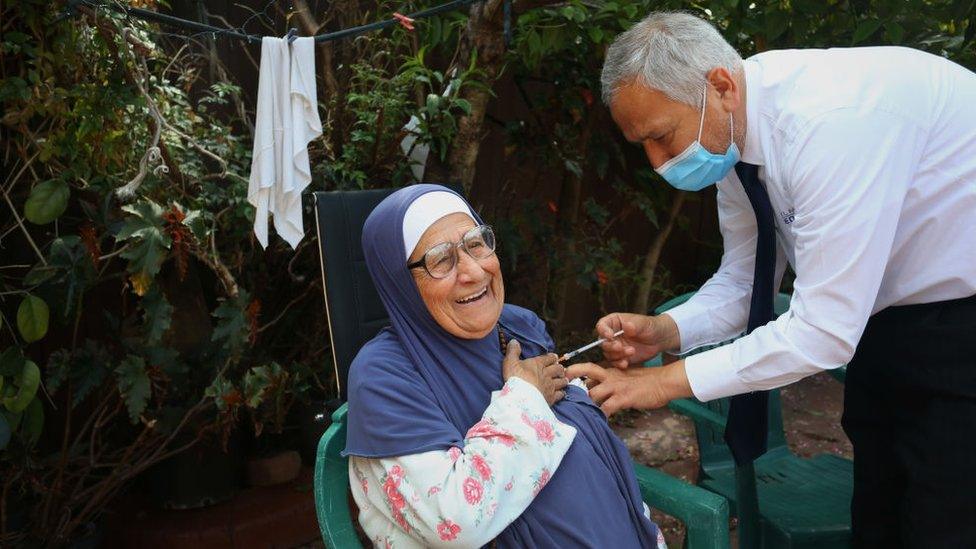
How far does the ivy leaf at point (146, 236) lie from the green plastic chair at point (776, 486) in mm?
1673

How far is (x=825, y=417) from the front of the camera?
5.20 meters

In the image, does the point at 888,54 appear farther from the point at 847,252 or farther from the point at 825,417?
the point at 825,417

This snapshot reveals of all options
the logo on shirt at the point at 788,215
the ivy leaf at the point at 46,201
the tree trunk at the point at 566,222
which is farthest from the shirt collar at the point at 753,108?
the tree trunk at the point at 566,222

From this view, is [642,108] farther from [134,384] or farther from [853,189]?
[134,384]

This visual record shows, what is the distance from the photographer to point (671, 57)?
180cm

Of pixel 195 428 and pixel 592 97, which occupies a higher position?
pixel 592 97

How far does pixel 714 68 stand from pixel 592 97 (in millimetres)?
2449

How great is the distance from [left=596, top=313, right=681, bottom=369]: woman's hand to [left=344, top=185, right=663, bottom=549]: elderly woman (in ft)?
0.85

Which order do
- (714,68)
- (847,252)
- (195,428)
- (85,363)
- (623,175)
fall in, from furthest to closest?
(623,175)
(195,428)
(85,363)
(714,68)
(847,252)

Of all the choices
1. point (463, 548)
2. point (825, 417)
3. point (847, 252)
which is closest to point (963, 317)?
A: point (847, 252)

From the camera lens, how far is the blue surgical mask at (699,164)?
193cm

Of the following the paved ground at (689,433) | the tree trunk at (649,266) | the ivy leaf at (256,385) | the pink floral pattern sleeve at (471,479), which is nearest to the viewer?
the pink floral pattern sleeve at (471,479)

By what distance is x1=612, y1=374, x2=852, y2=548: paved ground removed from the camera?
4359 mm

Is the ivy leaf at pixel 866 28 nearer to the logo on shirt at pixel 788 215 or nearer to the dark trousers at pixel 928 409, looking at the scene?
the logo on shirt at pixel 788 215
